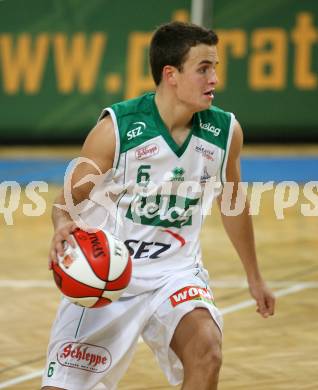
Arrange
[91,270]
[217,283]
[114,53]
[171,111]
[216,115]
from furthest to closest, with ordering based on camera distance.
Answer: [114,53] → [217,283] → [216,115] → [171,111] → [91,270]

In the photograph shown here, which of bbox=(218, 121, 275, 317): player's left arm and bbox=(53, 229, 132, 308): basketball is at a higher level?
bbox=(53, 229, 132, 308): basketball

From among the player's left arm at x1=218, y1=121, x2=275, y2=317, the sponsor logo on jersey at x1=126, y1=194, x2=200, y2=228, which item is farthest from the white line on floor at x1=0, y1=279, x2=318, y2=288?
the sponsor logo on jersey at x1=126, y1=194, x2=200, y2=228

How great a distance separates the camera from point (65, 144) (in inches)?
635

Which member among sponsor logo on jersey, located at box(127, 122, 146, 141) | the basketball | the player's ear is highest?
the player's ear

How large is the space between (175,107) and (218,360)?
4.29 ft

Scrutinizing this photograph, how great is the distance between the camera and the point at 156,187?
5.32m

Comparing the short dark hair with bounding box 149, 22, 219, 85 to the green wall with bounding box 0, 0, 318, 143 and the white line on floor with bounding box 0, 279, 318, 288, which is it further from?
the green wall with bounding box 0, 0, 318, 143

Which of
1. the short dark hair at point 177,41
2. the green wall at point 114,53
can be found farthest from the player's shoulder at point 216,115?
the green wall at point 114,53

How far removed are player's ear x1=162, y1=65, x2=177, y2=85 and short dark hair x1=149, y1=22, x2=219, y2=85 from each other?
19mm

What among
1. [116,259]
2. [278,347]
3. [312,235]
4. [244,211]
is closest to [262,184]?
[312,235]

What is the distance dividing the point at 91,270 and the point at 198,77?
116 centimetres

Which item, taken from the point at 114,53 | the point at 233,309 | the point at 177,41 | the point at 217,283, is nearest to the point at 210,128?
the point at 177,41

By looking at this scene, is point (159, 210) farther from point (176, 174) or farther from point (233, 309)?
point (233, 309)

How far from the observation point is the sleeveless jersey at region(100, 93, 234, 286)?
17.4ft
